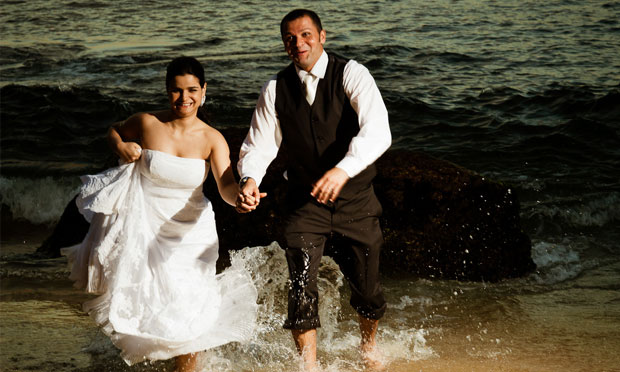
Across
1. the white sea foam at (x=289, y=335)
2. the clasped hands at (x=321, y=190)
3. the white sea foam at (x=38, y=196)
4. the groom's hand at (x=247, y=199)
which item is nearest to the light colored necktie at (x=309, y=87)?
the clasped hands at (x=321, y=190)

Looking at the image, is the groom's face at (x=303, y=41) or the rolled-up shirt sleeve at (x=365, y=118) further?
the groom's face at (x=303, y=41)

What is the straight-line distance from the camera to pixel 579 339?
5180 mm

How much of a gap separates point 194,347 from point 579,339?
9.37 feet

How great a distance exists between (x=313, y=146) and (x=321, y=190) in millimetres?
552

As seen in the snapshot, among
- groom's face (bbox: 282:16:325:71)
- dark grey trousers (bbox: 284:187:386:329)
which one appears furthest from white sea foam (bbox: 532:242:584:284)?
groom's face (bbox: 282:16:325:71)

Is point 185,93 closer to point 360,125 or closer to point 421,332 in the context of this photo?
point 360,125

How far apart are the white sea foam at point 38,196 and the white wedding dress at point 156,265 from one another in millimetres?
5518

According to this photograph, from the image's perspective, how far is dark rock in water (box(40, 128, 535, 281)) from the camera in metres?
6.55

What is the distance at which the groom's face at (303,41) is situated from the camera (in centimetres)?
425

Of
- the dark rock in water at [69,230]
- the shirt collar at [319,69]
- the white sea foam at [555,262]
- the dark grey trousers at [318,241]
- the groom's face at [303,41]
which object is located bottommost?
the white sea foam at [555,262]

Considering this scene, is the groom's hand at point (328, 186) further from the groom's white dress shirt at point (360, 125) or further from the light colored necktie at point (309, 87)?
the light colored necktie at point (309, 87)

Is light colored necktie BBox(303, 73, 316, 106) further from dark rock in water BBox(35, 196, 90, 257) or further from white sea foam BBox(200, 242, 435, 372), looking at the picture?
dark rock in water BBox(35, 196, 90, 257)

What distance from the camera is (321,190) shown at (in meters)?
3.84

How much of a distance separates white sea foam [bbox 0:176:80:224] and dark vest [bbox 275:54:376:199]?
5.93 metres
